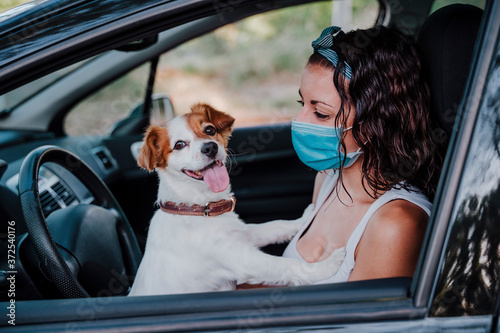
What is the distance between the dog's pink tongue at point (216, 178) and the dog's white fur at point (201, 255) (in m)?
0.05

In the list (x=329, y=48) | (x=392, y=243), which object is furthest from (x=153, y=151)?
(x=392, y=243)

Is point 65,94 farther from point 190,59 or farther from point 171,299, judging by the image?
point 190,59

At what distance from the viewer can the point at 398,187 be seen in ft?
5.91

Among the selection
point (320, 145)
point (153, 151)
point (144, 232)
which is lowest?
point (144, 232)

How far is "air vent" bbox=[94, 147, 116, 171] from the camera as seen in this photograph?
343cm

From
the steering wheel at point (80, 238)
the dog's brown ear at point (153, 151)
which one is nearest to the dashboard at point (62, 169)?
the steering wheel at point (80, 238)

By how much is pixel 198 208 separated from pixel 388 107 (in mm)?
888

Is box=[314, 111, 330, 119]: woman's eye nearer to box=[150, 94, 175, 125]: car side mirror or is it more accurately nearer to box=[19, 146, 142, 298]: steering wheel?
box=[19, 146, 142, 298]: steering wheel

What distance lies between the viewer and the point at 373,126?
1.75m

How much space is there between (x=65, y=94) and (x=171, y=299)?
2599 mm

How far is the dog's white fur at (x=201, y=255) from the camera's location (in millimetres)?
1955

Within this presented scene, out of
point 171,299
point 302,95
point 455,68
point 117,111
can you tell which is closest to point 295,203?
point 302,95

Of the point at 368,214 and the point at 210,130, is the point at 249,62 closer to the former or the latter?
the point at 210,130

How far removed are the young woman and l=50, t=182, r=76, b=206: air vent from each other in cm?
130
